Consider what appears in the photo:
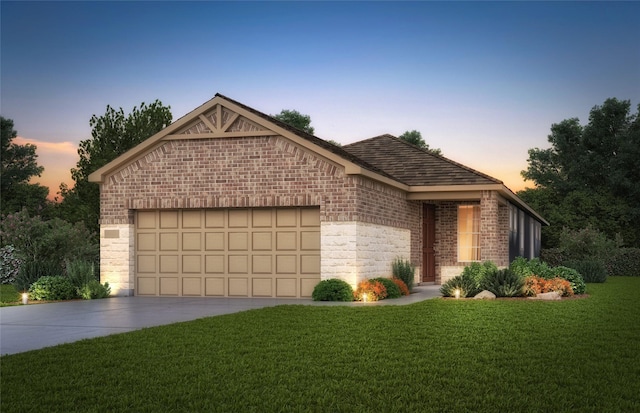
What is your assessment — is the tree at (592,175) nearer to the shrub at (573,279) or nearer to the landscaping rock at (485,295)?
the shrub at (573,279)

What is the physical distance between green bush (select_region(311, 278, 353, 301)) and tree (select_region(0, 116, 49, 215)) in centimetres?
3975

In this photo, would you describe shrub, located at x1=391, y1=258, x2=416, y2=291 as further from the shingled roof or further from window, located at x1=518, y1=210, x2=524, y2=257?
window, located at x1=518, y1=210, x2=524, y2=257

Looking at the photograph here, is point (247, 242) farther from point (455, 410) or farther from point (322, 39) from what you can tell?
point (455, 410)

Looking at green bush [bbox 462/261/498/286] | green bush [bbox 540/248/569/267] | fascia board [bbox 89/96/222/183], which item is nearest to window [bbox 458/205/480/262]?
green bush [bbox 462/261/498/286]

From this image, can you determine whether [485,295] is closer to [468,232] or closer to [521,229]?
[468,232]

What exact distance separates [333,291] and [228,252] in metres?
3.68

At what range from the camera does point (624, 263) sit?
1646 inches

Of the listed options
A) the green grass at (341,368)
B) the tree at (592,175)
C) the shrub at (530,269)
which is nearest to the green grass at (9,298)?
the green grass at (341,368)

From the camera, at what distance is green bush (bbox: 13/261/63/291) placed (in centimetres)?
2267

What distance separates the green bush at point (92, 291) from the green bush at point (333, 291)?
6.43 metres

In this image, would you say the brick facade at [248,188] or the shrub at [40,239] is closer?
the brick facade at [248,188]

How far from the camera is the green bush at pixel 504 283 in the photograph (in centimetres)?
2028

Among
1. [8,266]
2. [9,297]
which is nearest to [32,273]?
[9,297]

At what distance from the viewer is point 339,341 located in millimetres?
11797
